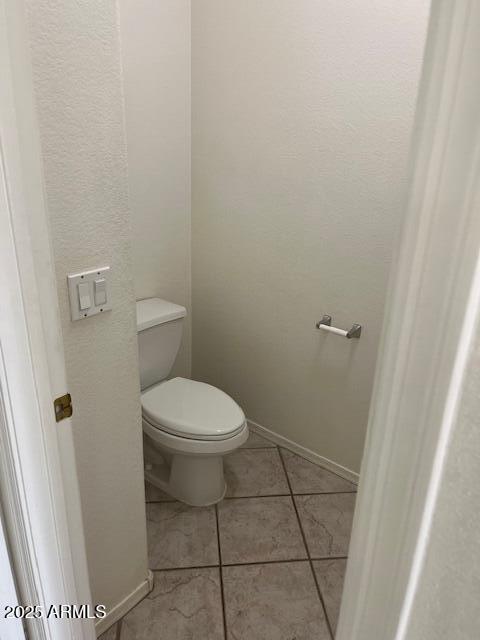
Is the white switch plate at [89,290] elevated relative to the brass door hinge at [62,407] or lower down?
elevated

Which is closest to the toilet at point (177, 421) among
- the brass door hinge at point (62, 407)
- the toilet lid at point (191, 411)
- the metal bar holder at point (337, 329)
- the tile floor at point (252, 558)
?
the toilet lid at point (191, 411)

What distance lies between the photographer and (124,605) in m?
1.51

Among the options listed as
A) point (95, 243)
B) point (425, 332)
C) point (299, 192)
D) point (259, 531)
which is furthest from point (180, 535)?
point (425, 332)

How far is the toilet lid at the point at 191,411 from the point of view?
5.83ft

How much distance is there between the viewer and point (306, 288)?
2037mm

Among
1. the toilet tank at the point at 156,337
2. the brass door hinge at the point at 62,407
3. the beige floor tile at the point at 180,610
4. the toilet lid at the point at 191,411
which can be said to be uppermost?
the brass door hinge at the point at 62,407

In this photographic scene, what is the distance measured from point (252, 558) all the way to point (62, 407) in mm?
1140

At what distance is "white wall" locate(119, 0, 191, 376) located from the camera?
1.89 m

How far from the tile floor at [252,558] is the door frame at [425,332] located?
1.13m

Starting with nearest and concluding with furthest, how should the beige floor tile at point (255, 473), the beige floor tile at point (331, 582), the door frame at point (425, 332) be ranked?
the door frame at point (425, 332) → the beige floor tile at point (331, 582) → the beige floor tile at point (255, 473)

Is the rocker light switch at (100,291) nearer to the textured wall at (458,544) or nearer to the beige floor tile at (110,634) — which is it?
the textured wall at (458,544)

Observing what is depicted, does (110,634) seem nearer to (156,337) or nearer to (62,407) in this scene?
(62,407)

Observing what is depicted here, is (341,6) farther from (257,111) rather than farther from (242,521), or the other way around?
(242,521)

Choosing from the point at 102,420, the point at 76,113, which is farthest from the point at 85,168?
the point at 102,420
